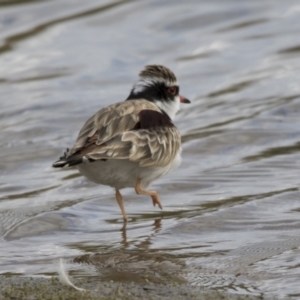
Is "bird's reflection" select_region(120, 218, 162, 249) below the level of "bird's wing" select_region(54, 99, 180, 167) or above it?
below

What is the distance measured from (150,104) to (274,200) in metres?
1.42

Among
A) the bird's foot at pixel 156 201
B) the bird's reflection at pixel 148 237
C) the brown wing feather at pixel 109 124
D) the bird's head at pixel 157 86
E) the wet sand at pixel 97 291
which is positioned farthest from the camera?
the bird's head at pixel 157 86

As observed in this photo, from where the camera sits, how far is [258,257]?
6.13 metres

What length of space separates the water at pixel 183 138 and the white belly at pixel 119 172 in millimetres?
368

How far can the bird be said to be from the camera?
6883 millimetres

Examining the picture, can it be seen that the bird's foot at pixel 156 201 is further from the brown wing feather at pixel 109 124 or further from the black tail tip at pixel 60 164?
the black tail tip at pixel 60 164

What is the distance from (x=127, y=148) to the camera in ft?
23.0

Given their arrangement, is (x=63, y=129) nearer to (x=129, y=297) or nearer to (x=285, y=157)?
(x=285, y=157)

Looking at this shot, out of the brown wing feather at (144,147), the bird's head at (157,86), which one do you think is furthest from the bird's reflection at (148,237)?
the bird's head at (157,86)

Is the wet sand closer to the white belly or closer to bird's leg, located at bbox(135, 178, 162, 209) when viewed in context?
the white belly

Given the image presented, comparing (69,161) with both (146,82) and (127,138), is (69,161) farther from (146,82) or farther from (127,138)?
(146,82)

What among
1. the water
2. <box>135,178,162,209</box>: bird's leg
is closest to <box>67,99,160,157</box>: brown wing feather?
<box>135,178,162,209</box>: bird's leg

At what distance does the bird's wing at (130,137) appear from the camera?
6852 millimetres

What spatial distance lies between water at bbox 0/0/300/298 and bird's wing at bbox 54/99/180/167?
62 centimetres
